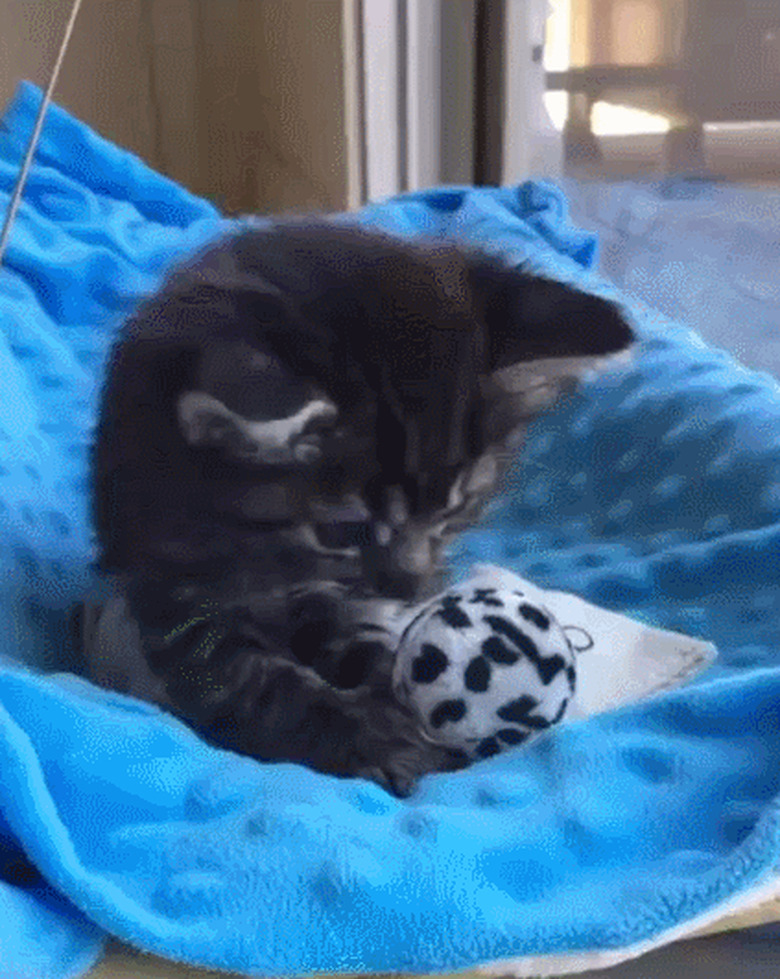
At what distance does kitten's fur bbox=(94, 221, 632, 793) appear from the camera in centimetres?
66

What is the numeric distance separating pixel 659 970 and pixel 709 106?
1.00 metres

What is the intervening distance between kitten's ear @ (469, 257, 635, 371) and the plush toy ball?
0.14 m

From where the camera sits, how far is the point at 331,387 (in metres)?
0.66

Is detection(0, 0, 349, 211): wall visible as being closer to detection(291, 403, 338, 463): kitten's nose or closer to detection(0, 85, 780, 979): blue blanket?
detection(0, 85, 780, 979): blue blanket

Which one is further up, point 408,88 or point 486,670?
point 408,88

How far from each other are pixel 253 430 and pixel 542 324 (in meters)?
0.19

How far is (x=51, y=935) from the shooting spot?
53cm

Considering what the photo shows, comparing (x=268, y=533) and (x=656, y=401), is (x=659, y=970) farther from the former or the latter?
(x=656, y=401)

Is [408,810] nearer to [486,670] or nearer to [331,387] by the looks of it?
[486,670]

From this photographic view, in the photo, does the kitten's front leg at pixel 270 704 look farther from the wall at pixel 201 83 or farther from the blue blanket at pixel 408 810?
the wall at pixel 201 83

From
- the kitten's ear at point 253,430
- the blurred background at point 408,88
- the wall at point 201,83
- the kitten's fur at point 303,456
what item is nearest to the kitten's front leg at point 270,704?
the kitten's fur at point 303,456

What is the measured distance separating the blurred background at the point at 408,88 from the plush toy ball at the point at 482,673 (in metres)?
0.77

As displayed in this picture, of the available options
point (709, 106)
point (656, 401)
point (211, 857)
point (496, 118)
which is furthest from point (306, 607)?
point (496, 118)

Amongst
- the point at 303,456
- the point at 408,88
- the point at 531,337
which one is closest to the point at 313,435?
the point at 303,456
